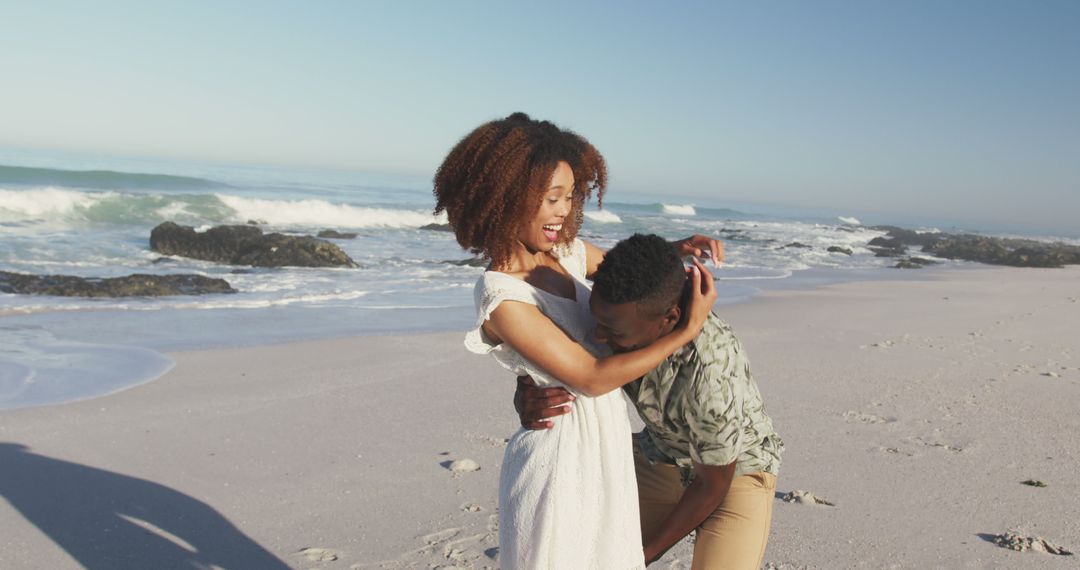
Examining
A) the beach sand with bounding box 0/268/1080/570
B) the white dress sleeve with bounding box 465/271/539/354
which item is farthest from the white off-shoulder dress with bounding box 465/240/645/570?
the beach sand with bounding box 0/268/1080/570

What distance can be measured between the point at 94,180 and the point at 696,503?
42.2 metres

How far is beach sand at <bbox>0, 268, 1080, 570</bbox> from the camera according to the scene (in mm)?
4078

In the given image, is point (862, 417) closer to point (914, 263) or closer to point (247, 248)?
point (247, 248)

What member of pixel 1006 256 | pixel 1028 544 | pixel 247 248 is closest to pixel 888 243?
pixel 1006 256

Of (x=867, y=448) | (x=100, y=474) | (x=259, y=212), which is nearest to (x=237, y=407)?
(x=100, y=474)

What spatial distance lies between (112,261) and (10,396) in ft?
36.6

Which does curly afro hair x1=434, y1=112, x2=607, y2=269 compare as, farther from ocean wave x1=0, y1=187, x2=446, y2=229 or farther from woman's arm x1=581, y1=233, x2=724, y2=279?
ocean wave x1=0, y1=187, x2=446, y2=229

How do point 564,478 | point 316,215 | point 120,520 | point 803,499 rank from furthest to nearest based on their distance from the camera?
point 316,215 < point 803,499 < point 120,520 < point 564,478

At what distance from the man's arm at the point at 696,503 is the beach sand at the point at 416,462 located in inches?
56.6

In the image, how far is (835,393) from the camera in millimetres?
7031

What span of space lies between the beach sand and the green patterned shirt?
1.66 metres

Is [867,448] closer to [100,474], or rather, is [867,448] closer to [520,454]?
[520,454]

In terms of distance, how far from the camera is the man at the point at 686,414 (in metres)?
2.15

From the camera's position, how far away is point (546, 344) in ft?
7.13
